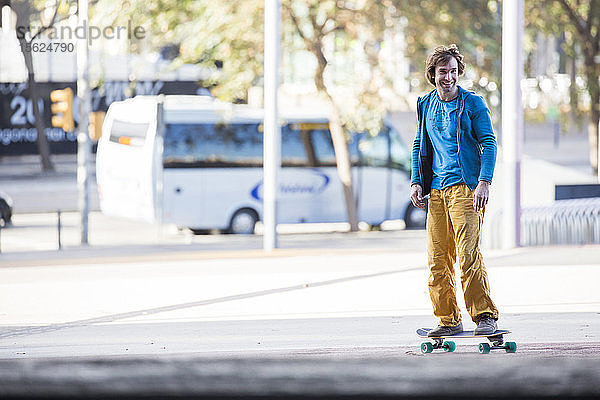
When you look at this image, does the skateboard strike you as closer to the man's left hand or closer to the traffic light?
the man's left hand

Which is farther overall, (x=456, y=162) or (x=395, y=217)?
(x=395, y=217)

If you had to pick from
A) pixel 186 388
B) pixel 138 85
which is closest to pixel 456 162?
pixel 186 388

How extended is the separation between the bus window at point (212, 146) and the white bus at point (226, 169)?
0.02 metres

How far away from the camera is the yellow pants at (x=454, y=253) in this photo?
21.1 ft

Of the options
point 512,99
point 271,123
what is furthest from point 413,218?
point 512,99

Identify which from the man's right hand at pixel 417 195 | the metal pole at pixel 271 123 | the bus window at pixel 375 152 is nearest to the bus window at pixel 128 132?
the bus window at pixel 375 152

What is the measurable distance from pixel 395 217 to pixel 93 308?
18309mm

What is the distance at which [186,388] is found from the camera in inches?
133

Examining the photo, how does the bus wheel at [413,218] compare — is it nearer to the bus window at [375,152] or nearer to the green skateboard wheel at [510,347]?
the bus window at [375,152]

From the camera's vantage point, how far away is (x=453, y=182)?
21.4ft

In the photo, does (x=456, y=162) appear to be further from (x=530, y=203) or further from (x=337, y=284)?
(x=530, y=203)

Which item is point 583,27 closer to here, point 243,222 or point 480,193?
point 243,222

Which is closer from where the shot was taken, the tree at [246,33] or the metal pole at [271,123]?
the metal pole at [271,123]

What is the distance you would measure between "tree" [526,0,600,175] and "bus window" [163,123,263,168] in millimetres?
6919
